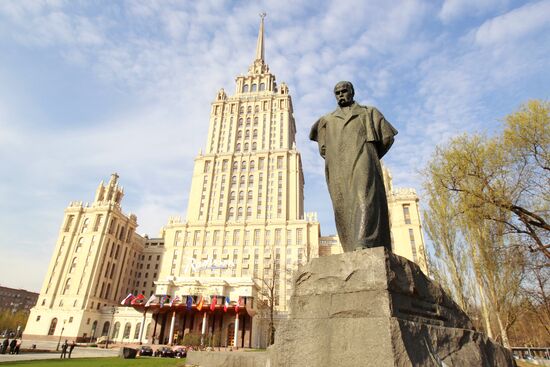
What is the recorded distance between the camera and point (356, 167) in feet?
16.1

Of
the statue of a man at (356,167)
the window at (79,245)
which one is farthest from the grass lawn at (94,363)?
the window at (79,245)

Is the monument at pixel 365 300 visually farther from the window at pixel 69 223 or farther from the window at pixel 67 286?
the window at pixel 69 223

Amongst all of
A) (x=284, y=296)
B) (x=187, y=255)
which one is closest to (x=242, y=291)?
(x=284, y=296)

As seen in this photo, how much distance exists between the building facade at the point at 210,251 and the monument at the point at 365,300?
49.1m

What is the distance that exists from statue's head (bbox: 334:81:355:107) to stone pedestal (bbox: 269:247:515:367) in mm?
2824

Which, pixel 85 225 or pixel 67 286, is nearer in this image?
pixel 67 286

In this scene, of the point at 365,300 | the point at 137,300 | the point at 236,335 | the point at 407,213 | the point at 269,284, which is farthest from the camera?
the point at 407,213

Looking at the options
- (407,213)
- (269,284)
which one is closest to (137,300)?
(269,284)

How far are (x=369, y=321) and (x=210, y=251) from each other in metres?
70.7

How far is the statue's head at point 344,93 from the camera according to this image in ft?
18.1

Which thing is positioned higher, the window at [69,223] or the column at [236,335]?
the window at [69,223]

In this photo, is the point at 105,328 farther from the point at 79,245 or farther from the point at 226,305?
the point at 226,305

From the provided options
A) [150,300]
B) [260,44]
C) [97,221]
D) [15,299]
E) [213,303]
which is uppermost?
[260,44]

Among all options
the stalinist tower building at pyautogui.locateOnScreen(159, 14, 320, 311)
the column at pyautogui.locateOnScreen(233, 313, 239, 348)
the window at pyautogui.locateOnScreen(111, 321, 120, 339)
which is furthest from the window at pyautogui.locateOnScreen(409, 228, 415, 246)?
the window at pyautogui.locateOnScreen(111, 321, 120, 339)
